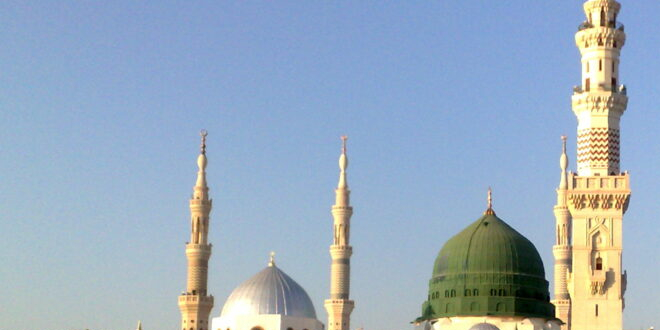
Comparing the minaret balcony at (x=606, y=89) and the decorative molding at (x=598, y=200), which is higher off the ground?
the minaret balcony at (x=606, y=89)

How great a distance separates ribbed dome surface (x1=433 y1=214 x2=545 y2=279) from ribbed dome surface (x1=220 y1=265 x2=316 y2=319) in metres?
A: 7.70

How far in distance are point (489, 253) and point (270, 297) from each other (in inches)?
450

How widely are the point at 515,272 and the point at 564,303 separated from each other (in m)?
11.7

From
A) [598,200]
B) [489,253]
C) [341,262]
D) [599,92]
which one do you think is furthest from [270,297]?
[599,92]

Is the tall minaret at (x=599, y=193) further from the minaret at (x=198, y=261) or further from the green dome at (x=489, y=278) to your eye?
the minaret at (x=198, y=261)

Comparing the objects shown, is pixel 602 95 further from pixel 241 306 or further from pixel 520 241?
pixel 241 306

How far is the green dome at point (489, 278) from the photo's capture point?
5112 cm

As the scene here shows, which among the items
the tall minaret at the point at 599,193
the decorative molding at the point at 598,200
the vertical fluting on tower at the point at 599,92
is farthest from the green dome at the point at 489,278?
the vertical fluting on tower at the point at 599,92

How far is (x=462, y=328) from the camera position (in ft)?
167

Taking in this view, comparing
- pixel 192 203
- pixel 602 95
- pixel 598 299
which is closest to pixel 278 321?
pixel 192 203

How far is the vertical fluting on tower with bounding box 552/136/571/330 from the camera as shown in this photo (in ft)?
206

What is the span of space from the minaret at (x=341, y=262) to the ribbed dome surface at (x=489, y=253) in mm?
5587

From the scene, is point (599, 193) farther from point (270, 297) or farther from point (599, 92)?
point (270, 297)

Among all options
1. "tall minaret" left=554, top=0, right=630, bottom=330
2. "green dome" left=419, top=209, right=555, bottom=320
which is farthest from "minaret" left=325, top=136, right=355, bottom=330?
"tall minaret" left=554, top=0, right=630, bottom=330
